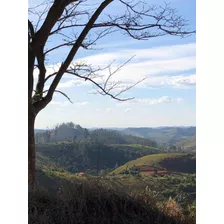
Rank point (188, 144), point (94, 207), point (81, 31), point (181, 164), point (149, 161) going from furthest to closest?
point (81, 31) < point (149, 161) < point (181, 164) < point (188, 144) < point (94, 207)

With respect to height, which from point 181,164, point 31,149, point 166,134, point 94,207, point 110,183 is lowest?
point 94,207

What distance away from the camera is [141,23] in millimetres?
2617

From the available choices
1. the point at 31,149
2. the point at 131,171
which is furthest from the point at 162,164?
the point at 31,149

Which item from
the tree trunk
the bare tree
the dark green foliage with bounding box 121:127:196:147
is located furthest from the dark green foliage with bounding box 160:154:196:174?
the tree trunk

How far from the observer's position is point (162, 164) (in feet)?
7.18

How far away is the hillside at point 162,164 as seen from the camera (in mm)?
2067

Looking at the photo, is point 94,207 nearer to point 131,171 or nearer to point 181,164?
point 131,171

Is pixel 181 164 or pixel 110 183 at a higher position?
pixel 181 164

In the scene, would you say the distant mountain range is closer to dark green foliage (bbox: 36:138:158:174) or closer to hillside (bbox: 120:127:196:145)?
hillside (bbox: 120:127:196:145)

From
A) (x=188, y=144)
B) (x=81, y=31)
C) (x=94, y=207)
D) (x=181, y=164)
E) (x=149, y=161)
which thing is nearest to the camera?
(x=94, y=207)

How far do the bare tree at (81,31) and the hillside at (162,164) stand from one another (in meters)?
0.52

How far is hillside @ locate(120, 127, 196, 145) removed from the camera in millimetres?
1988

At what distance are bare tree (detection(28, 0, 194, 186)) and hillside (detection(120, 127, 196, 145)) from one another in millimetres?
398

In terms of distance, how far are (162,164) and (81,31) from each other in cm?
118
